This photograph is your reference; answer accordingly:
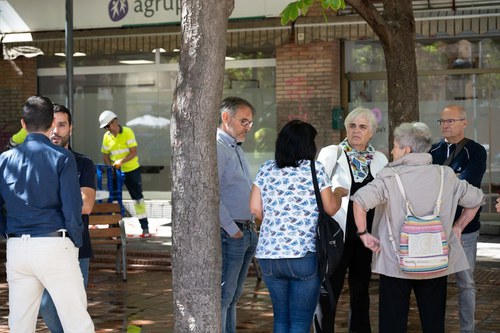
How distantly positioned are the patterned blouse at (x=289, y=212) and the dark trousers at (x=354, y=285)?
1312 millimetres

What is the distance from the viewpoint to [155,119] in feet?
61.4

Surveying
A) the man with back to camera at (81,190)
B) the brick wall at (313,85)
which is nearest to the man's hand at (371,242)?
the man with back to camera at (81,190)

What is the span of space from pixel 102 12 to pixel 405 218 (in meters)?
12.2

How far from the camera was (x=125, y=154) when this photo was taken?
1546 cm

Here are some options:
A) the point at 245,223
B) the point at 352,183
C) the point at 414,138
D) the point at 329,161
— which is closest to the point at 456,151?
the point at 352,183

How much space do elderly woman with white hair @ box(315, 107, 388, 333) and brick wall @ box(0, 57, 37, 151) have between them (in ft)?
39.4

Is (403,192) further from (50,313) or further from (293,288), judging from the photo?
(50,313)

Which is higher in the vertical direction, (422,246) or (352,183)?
(352,183)

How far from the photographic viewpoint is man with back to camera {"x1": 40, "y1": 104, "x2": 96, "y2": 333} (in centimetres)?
666

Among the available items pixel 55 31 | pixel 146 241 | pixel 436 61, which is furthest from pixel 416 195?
pixel 55 31

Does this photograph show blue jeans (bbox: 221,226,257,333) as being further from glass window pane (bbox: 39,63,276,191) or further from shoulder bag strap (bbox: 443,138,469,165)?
glass window pane (bbox: 39,63,276,191)

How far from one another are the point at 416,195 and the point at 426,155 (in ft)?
1.02

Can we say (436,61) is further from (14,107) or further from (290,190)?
(290,190)

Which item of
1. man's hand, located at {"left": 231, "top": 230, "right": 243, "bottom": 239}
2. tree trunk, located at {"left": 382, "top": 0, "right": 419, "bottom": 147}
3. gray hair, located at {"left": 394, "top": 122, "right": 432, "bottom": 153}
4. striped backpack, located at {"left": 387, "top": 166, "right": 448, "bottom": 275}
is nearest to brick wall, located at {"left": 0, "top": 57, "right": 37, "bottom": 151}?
tree trunk, located at {"left": 382, "top": 0, "right": 419, "bottom": 147}
